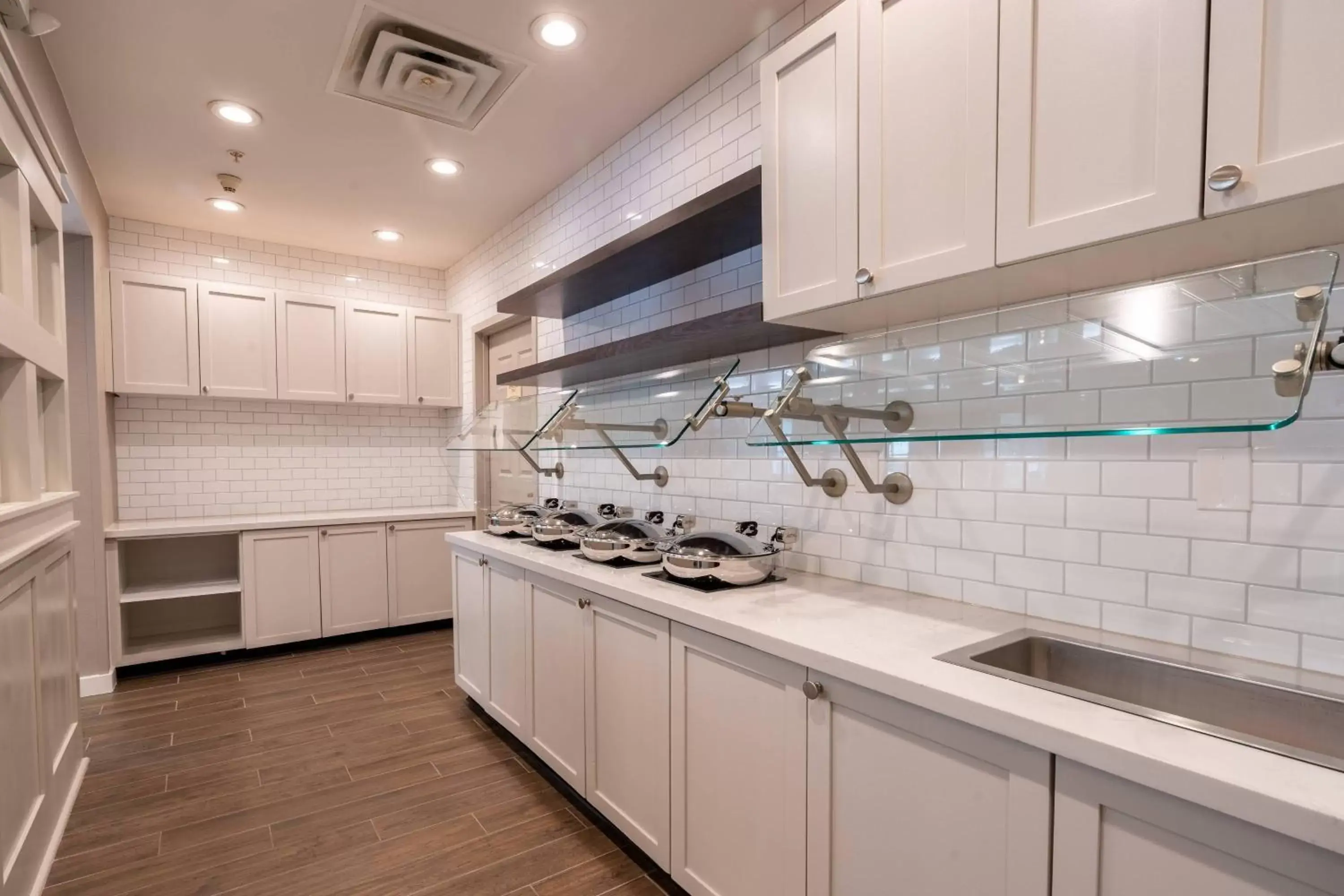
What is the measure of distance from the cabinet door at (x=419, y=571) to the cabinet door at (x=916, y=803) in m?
3.68

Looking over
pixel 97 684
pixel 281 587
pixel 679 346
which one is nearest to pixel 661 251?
pixel 679 346

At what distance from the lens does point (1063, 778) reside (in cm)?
96

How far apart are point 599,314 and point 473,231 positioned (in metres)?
1.59

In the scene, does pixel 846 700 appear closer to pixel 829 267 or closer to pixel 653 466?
pixel 829 267

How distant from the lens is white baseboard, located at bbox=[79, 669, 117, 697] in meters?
3.48

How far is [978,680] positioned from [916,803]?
0.86 ft

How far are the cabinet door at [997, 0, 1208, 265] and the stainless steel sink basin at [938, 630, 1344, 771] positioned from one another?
79 cm

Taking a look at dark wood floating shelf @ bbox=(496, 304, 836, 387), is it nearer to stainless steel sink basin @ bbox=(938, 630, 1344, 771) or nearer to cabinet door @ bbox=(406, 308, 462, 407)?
stainless steel sink basin @ bbox=(938, 630, 1344, 771)

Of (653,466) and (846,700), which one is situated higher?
(653,466)

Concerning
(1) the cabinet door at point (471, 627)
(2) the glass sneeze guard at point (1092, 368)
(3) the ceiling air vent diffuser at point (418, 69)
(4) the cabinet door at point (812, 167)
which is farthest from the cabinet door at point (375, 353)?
(2) the glass sneeze guard at point (1092, 368)

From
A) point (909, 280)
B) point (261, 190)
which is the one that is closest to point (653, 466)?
point (909, 280)

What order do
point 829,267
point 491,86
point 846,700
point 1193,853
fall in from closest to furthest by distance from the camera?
1. point 1193,853
2. point 846,700
3. point 829,267
4. point 491,86

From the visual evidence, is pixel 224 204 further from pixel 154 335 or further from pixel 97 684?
pixel 97 684

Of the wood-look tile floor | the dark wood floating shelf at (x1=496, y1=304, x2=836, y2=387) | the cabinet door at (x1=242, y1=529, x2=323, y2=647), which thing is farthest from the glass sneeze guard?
the cabinet door at (x1=242, y1=529, x2=323, y2=647)
